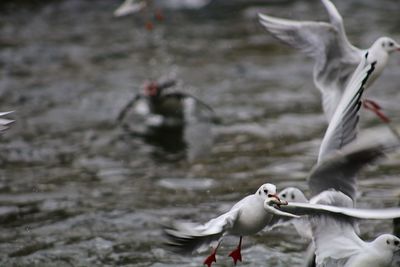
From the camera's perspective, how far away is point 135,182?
9.86 metres

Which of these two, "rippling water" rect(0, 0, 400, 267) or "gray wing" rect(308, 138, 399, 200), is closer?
"gray wing" rect(308, 138, 399, 200)

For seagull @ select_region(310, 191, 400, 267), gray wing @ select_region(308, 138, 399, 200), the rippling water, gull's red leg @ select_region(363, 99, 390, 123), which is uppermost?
gray wing @ select_region(308, 138, 399, 200)

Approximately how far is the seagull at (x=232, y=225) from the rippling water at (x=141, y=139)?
1.43 m

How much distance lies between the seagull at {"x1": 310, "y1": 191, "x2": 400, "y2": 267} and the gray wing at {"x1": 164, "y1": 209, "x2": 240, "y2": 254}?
0.61 m

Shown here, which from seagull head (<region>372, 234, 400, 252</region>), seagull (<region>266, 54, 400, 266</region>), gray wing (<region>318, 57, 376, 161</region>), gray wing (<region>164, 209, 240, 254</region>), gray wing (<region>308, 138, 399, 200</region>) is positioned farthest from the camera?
gray wing (<region>318, 57, 376, 161</region>)

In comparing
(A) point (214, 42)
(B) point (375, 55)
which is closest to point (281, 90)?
(A) point (214, 42)

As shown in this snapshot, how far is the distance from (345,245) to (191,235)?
1077 mm

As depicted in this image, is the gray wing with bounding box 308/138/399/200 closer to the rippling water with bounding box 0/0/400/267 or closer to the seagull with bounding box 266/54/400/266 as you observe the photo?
the seagull with bounding box 266/54/400/266

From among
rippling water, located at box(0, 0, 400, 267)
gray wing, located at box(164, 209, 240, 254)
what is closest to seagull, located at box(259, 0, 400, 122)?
rippling water, located at box(0, 0, 400, 267)

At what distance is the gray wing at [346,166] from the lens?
6086 millimetres

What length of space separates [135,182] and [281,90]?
4259 mm

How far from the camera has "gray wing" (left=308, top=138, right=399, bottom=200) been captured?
6086 millimetres

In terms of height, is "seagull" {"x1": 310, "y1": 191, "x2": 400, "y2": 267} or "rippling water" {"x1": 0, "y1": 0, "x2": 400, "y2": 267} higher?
"seagull" {"x1": 310, "y1": 191, "x2": 400, "y2": 267}

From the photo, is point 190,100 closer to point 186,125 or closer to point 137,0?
point 186,125
